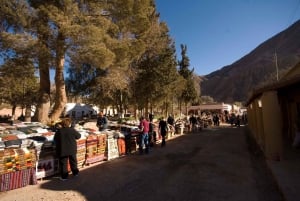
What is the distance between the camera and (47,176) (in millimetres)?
6922

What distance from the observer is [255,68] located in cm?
10181

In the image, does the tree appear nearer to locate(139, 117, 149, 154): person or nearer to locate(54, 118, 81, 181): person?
locate(139, 117, 149, 154): person

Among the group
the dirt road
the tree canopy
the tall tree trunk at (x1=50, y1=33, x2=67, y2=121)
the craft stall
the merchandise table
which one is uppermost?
the tree canopy

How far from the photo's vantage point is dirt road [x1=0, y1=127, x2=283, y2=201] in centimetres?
518

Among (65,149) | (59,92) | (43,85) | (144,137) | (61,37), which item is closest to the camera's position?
(65,149)

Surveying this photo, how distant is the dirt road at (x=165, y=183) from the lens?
17.0ft

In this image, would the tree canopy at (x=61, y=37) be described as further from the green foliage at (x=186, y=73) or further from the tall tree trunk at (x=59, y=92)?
the green foliage at (x=186, y=73)

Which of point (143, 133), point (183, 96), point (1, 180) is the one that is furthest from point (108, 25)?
point (183, 96)

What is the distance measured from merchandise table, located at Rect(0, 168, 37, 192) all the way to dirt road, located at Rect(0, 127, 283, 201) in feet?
0.57

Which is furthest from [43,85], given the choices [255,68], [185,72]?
[255,68]

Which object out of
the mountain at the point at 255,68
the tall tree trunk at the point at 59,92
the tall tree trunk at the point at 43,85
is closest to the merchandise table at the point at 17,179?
the tall tree trunk at the point at 43,85

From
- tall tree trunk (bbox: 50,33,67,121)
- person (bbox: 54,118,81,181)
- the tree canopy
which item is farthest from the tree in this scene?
person (bbox: 54,118,81,181)

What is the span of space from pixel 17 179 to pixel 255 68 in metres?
107

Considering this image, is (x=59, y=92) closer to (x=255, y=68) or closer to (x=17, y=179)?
(x=17, y=179)
